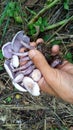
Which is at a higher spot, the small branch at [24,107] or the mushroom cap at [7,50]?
the mushroom cap at [7,50]

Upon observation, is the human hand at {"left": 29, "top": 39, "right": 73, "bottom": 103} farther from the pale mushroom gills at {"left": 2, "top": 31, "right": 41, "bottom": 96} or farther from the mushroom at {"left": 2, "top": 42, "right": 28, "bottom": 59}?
the mushroom at {"left": 2, "top": 42, "right": 28, "bottom": 59}

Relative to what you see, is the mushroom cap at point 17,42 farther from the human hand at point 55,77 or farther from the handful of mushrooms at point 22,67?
the human hand at point 55,77

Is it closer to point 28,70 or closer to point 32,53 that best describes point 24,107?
point 28,70

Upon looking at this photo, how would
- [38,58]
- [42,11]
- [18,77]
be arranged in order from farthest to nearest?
[42,11] → [18,77] → [38,58]

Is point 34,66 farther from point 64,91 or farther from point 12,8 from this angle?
point 12,8

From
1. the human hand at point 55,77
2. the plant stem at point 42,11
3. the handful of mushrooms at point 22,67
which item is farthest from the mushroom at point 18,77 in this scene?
the plant stem at point 42,11

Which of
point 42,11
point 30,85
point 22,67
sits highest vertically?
point 42,11

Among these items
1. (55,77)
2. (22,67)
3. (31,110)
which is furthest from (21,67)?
(31,110)

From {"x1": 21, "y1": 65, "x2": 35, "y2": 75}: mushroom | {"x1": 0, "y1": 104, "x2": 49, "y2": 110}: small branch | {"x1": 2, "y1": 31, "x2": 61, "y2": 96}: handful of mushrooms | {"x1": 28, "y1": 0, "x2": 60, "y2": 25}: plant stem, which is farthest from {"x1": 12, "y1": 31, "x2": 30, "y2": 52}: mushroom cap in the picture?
{"x1": 0, "y1": 104, "x2": 49, "y2": 110}: small branch
